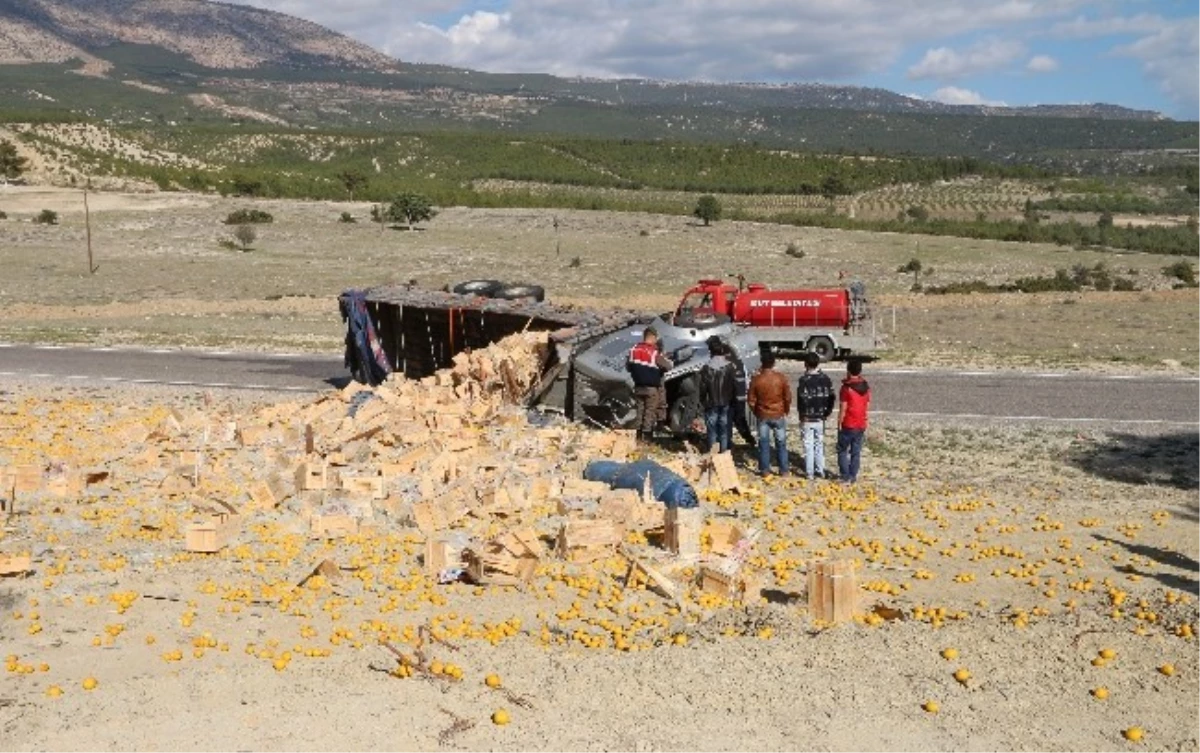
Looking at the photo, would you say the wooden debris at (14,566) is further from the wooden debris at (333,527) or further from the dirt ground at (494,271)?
the dirt ground at (494,271)

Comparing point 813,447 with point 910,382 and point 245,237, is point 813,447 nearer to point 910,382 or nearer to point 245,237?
point 910,382

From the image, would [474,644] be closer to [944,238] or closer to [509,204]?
[944,238]

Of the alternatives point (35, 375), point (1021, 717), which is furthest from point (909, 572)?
point (35, 375)

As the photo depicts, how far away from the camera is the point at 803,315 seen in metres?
27.3

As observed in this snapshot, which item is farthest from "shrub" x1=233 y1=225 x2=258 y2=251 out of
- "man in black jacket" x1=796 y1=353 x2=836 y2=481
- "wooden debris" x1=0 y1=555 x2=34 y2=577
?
"wooden debris" x1=0 y1=555 x2=34 y2=577

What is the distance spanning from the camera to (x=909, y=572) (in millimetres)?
10562

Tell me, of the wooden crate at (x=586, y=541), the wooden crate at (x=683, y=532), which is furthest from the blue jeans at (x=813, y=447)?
the wooden crate at (x=586, y=541)

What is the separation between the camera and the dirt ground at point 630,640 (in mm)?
7484

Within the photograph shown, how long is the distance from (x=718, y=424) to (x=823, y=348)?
1330 centimetres

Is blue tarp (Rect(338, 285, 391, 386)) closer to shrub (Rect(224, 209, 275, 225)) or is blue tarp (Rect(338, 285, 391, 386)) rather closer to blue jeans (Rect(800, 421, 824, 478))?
blue jeans (Rect(800, 421, 824, 478))

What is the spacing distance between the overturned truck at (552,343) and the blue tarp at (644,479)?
256cm

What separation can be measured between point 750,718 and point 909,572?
3.50m

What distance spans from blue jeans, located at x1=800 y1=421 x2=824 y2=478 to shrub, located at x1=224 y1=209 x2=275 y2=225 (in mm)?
58905

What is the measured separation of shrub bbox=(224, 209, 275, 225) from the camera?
67438 mm
